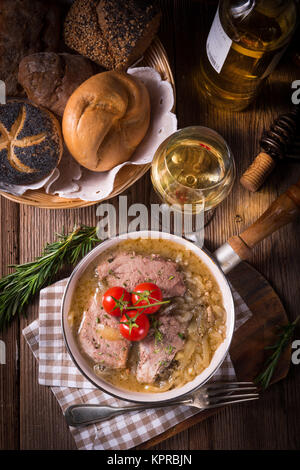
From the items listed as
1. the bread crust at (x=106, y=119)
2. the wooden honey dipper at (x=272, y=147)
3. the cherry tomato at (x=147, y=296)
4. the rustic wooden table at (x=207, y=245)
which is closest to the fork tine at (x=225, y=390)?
the rustic wooden table at (x=207, y=245)

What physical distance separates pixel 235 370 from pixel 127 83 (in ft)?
3.57

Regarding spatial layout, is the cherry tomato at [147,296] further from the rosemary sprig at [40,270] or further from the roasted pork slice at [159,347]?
the rosemary sprig at [40,270]

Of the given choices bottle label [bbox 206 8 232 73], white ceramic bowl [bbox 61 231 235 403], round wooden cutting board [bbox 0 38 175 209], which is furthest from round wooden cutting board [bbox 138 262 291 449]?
bottle label [bbox 206 8 232 73]

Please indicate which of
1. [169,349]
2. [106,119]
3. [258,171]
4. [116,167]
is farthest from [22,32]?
[169,349]

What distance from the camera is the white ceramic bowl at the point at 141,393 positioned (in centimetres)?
134

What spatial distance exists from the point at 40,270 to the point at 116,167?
47 centimetres

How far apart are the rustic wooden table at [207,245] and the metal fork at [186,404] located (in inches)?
4.9

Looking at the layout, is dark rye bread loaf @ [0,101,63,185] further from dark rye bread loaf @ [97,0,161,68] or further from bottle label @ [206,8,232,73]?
bottle label @ [206,8,232,73]

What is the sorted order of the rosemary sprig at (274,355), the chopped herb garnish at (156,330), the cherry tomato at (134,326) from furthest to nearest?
1. the rosemary sprig at (274,355)
2. the chopped herb garnish at (156,330)
3. the cherry tomato at (134,326)

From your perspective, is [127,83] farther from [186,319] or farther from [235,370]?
[235,370]

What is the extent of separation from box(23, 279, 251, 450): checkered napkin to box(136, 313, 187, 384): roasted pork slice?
0.18 metres

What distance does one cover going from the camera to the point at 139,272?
1.41 metres

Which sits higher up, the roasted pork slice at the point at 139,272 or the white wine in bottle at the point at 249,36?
the white wine in bottle at the point at 249,36

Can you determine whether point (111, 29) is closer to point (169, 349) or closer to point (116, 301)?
point (116, 301)
